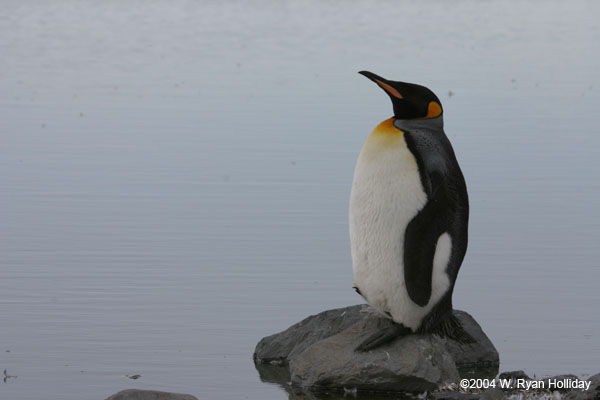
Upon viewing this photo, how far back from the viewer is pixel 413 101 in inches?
335

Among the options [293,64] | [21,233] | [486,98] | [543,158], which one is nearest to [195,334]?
[21,233]

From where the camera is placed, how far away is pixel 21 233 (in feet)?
39.1

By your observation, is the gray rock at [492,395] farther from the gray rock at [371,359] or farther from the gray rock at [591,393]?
the gray rock at [371,359]

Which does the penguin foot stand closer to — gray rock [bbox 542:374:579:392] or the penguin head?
gray rock [bbox 542:374:579:392]

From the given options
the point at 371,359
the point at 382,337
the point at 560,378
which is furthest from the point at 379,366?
the point at 560,378

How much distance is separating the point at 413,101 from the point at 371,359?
143 cm

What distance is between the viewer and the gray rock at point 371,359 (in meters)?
8.34

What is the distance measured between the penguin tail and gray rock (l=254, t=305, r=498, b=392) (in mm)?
46

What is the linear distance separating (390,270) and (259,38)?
2624cm

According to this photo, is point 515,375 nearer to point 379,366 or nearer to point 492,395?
point 492,395

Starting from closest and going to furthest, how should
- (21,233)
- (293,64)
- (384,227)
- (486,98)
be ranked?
(384,227)
(21,233)
(486,98)
(293,64)

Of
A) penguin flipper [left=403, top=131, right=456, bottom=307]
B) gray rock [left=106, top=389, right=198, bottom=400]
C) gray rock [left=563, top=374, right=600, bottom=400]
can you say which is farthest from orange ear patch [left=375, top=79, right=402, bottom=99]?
gray rock [left=106, top=389, right=198, bottom=400]

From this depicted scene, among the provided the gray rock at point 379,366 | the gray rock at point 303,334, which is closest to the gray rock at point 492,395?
the gray rock at point 379,366

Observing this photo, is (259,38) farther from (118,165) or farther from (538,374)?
(538,374)
